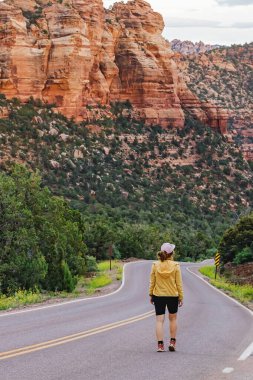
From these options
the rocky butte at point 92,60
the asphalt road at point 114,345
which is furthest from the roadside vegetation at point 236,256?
the rocky butte at point 92,60

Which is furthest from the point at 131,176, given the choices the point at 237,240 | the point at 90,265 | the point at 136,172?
the point at 237,240

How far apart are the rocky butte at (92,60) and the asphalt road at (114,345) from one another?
8003cm

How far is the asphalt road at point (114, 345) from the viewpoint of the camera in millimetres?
9195

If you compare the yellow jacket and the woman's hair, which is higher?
the woman's hair

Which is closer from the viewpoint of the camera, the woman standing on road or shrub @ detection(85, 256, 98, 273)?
the woman standing on road

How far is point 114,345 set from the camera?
11.5 meters

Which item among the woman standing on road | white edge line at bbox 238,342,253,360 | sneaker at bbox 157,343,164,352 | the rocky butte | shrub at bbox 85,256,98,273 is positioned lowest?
shrub at bbox 85,256,98,273

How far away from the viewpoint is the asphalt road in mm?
9195

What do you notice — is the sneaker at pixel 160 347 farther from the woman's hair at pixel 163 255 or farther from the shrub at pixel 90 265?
the shrub at pixel 90 265

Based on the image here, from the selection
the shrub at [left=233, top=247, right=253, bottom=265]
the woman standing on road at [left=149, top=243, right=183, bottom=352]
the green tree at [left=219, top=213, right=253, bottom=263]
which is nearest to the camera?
the woman standing on road at [left=149, top=243, right=183, bottom=352]

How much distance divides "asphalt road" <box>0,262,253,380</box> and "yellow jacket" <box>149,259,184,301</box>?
2.94ft

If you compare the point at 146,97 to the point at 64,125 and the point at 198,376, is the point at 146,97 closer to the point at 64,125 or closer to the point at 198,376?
the point at 64,125

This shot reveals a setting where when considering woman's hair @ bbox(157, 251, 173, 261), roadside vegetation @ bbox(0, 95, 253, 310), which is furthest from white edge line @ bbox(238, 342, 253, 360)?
roadside vegetation @ bbox(0, 95, 253, 310)

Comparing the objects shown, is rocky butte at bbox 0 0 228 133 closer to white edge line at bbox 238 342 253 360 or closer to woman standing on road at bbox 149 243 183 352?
white edge line at bbox 238 342 253 360
